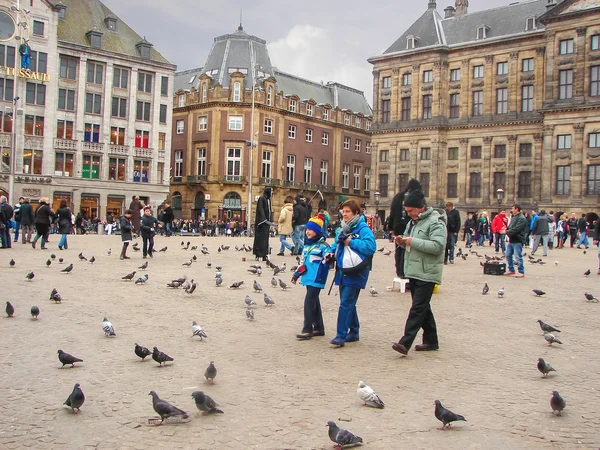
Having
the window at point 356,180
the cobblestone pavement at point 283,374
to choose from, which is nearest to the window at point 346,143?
the window at point 356,180

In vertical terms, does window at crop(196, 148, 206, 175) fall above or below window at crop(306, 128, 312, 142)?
below

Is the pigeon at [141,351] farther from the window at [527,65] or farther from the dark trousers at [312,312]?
the window at [527,65]

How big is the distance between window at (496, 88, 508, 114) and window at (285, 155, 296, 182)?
930 inches

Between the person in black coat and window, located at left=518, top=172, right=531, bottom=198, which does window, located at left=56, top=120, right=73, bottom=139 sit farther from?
window, located at left=518, top=172, right=531, bottom=198

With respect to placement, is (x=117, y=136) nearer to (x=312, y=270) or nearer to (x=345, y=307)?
(x=312, y=270)

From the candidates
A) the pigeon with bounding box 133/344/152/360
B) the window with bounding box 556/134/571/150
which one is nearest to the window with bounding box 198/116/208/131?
the window with bounding box 556/134/571/150

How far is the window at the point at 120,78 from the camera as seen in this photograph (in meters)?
59.2

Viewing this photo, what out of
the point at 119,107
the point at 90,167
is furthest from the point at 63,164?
the point at 119,107

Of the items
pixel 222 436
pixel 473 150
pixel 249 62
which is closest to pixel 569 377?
pixel 222 436

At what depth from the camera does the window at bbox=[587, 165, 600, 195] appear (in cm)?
5381

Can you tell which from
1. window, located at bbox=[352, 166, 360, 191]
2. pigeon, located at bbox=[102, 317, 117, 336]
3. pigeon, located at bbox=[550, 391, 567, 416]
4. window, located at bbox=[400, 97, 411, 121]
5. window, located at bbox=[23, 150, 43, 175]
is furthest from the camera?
window, located at bbox=[352, 166, 360, 191]

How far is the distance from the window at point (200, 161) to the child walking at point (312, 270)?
6051 centimetres

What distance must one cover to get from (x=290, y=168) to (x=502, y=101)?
24.7 m

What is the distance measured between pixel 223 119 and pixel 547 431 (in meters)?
64.3
